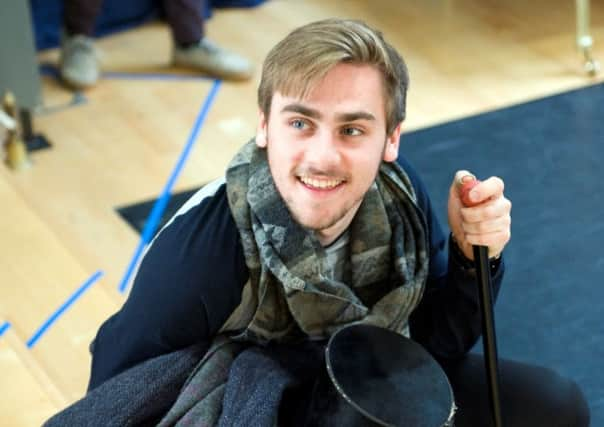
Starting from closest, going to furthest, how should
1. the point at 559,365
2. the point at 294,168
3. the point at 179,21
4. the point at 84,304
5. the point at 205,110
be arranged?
the point at 294,168 < the point at 559,365 < the point at 84,304 < the point at 205,110 < the point at 179,21

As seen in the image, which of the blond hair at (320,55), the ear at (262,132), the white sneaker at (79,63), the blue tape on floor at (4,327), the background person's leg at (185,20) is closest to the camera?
the blond hair at (320,55)

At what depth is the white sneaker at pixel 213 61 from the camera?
3.60 metres

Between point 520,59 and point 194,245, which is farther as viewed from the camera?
point 520,59

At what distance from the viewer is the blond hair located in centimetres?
160

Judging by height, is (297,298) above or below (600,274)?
above

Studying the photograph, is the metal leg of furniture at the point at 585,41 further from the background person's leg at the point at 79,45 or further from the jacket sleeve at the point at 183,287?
the jacket sleeve at the point at 183,287

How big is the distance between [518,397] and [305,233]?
49 centimetres

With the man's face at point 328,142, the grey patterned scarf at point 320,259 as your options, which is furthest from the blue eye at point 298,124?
the grey patterned scarf at point 320,259

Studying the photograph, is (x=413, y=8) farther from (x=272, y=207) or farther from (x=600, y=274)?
(x=272, y=207)

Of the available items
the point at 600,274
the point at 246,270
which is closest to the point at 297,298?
the point at 246,270

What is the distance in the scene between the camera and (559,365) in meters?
2.40

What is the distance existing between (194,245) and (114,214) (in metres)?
1.33

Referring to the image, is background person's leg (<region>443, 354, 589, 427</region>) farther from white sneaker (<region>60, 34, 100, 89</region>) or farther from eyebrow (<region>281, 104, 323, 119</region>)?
white sneaker (<region>60, 34, 100, 89</region>)

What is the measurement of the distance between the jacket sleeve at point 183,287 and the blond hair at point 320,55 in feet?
0.66
